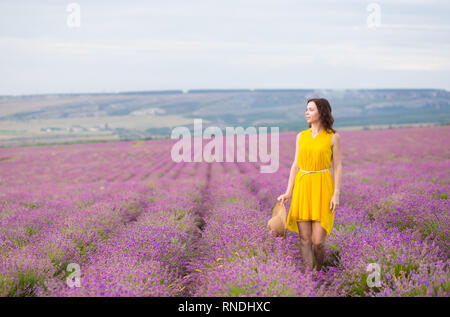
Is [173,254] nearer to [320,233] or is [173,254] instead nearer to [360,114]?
[320,233]

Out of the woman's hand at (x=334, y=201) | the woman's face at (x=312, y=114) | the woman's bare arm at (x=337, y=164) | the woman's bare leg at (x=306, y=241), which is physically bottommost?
the woman's bare leg at (x=306, y=241)

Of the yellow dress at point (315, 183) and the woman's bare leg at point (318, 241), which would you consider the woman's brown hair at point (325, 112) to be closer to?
the yellow dress at point (315, 183)

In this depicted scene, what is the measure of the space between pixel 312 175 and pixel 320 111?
616 millimetres

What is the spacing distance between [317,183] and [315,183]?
19mm

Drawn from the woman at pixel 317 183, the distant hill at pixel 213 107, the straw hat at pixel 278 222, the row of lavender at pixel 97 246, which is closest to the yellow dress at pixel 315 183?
the woman at pixel 317 183

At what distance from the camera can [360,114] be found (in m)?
139

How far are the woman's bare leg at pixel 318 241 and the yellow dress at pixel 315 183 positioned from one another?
5 centimetres

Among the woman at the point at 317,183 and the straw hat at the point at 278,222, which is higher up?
the woman at the point at 317,183

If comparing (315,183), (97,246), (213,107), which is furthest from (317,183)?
(213,107)

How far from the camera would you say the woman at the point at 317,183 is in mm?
3084

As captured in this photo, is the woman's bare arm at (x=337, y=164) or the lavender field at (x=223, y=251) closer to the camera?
the lavender field at (x=223, y=251)

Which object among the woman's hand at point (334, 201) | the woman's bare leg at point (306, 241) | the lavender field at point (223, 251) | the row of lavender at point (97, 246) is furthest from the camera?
the woman's bare leg at point (306, 241)

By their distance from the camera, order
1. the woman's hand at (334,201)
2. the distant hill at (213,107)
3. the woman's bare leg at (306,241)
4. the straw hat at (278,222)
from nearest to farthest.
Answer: the woman's hand at (334,201) → the woman's bare leg at (306,241) → the straw hat at (278,222) → the distant hill at (213,107)
